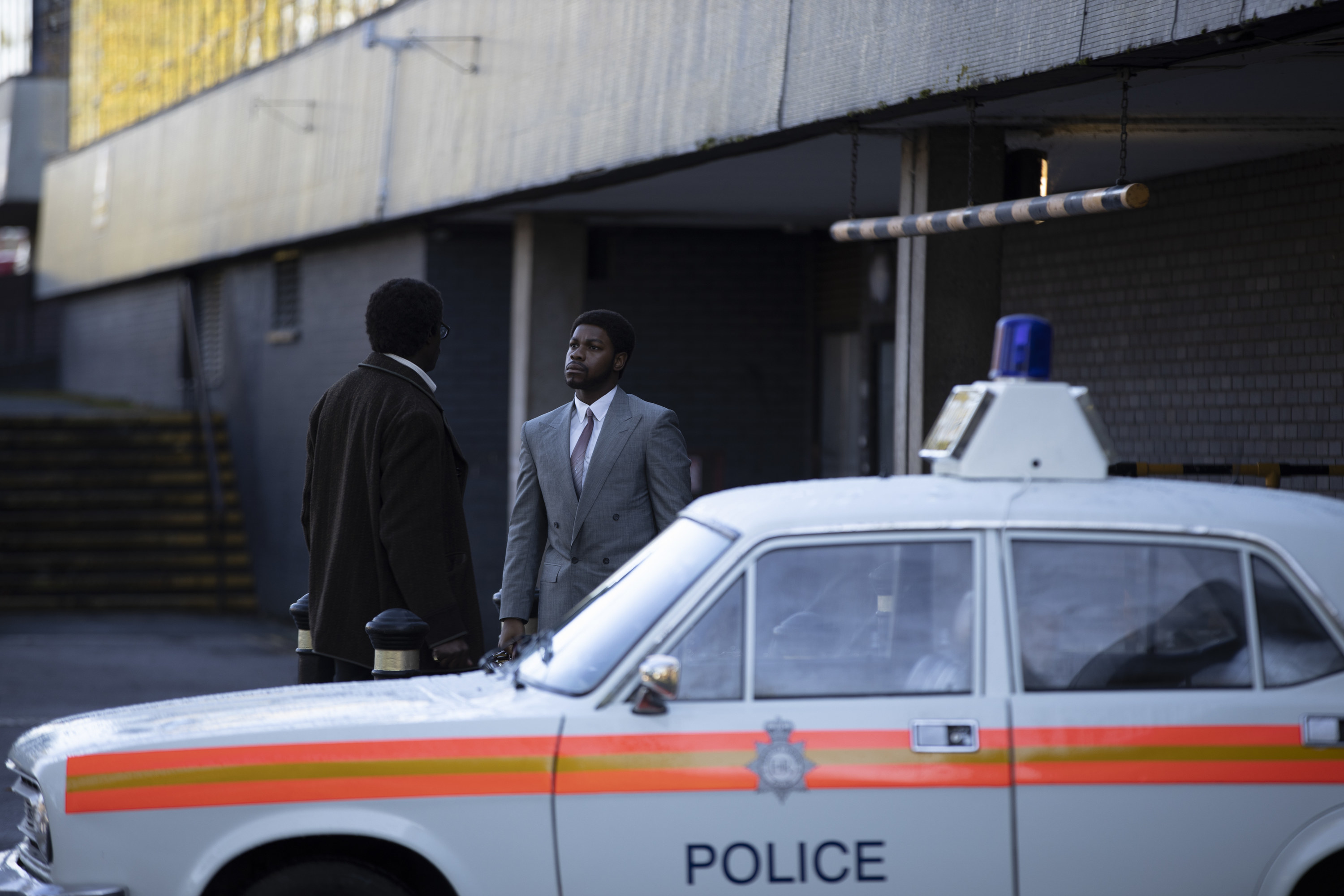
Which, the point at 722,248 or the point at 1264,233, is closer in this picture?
the point at 1264,233

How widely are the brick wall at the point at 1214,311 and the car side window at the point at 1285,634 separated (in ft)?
17.6

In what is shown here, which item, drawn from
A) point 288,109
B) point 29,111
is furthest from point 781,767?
point 29,111

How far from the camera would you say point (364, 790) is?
366cm

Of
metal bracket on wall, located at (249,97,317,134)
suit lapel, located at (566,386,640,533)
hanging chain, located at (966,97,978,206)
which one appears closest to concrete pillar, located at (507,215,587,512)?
metal bracket on wall, located at (249,97,317,134)

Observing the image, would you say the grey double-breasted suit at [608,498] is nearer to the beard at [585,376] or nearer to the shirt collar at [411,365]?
the beard at [585,376]

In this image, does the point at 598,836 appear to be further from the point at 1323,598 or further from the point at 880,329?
the point at 880,329

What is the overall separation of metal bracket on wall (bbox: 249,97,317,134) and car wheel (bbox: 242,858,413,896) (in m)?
11.2

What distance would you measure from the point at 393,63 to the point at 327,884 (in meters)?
9.69

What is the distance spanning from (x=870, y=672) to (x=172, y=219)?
16.2 meters

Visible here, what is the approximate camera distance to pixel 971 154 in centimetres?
677

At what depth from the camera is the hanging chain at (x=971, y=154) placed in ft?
22.1

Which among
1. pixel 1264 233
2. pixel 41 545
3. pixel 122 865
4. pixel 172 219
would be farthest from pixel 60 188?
pixel 122 865

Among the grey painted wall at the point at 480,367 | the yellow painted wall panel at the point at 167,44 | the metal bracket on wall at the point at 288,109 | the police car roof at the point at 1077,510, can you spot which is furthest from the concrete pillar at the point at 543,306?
the police car roof at the point at 1077,510

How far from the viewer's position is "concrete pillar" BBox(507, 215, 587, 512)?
37.8 ft
